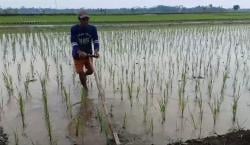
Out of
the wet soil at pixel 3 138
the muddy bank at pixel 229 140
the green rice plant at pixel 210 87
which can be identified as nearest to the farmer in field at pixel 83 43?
the green rice plant at pixel 210 87

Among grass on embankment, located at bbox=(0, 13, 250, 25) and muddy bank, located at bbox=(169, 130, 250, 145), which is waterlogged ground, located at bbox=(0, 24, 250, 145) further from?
grass on embankment, located at bbox=(0, 13, 250, 25)

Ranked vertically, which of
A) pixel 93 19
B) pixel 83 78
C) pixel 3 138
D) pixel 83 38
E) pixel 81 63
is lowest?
pixel 3 138

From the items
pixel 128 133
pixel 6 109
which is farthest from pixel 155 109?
pixel 6 109

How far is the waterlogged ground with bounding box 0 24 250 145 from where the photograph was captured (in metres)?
5.03

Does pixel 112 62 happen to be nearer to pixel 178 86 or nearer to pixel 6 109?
pixel 178 86

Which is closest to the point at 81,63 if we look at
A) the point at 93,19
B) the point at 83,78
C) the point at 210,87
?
the point at 83,78

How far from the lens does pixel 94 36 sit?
699 centimetres

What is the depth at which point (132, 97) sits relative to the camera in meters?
6.66

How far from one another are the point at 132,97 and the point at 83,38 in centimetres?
143

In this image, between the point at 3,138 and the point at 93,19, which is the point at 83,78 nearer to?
the point at 3,138

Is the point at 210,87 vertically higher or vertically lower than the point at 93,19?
lower

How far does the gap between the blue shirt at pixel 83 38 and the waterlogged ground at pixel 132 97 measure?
0.84 m

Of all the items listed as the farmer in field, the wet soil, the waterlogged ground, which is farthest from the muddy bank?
the farmer in field

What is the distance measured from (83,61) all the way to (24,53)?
5.09m
